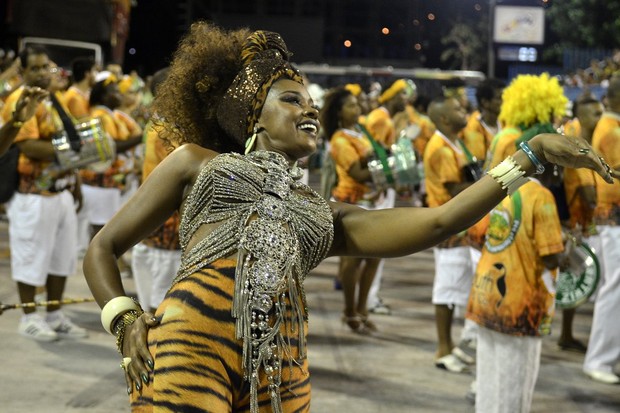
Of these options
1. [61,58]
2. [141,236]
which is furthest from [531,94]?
[61,58]

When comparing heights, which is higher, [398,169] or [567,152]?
[567,152]

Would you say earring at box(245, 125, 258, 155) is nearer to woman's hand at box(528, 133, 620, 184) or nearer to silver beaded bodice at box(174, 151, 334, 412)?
silver beaded bodice at box(174, 151, 334, 412)

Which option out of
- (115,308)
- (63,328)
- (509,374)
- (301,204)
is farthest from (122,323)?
(63,328)

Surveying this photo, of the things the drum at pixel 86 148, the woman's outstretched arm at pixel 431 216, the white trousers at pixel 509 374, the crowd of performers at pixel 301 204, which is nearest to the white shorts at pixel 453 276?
the crowd of performers at pixel 301 204

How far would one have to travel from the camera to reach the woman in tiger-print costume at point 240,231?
259cm

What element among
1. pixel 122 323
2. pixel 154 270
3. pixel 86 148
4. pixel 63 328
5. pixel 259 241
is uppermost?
pixel 259 241

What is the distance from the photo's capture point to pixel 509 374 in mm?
5039

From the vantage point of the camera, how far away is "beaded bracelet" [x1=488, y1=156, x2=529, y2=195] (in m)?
2.71

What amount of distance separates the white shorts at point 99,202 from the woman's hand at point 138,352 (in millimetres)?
7663

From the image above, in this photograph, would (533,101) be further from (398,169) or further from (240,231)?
(240,231)

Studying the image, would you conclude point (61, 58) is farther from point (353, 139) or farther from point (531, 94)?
point (531, 94)

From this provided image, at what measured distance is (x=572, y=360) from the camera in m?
7.64

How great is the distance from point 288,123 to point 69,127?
16.0 ft

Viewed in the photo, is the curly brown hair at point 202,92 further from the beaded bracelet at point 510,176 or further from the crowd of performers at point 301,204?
the beaded bracelet at point 510,176
